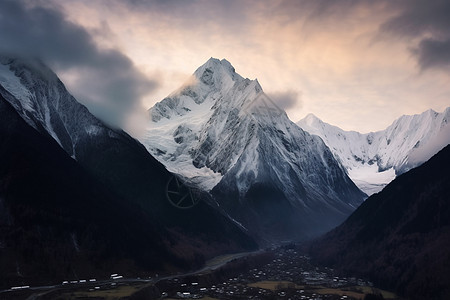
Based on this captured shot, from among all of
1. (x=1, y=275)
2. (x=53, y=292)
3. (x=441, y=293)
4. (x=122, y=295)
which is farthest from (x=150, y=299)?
(x=441, y=293)

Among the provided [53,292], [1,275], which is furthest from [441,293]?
[1,275]

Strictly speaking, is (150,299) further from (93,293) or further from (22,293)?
(22,293)

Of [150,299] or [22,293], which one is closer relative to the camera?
[22,293]

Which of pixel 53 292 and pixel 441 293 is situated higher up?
Answer: pixel 53 292

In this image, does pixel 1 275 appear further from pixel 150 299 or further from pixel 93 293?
pixel 150 299

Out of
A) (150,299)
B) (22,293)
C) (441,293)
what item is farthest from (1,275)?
(441,293)

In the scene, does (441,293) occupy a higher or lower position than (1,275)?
lower

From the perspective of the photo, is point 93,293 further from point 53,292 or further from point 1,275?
point 1,275
